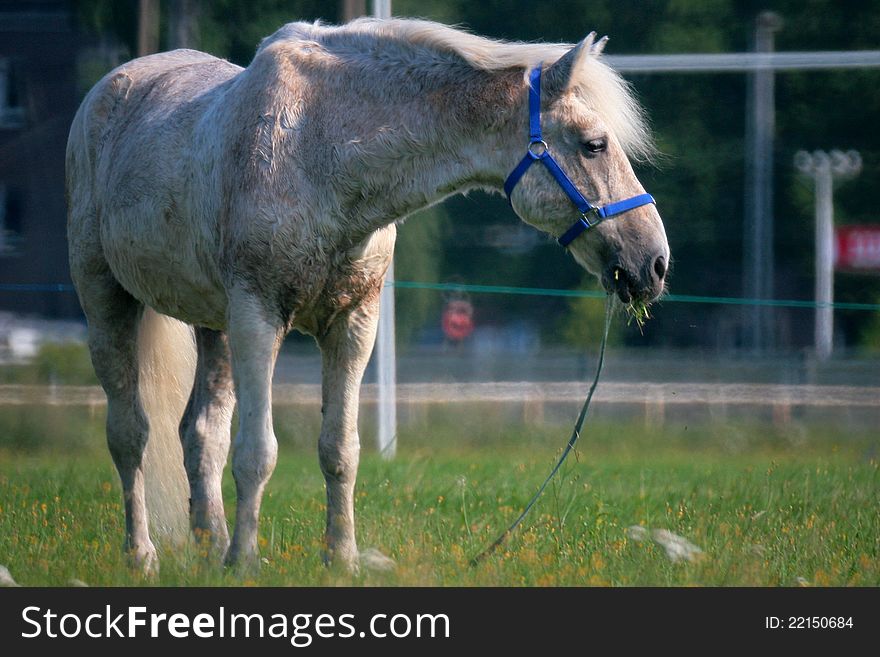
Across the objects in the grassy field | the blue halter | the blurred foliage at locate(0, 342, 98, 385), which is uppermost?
the blue halter

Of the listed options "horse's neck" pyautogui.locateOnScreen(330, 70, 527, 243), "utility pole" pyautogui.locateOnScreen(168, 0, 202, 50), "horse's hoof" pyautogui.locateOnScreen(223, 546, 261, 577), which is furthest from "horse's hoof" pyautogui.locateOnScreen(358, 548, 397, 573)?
"utility pole" pyautogui.locateOnScreen(168, 0, 202, 50)

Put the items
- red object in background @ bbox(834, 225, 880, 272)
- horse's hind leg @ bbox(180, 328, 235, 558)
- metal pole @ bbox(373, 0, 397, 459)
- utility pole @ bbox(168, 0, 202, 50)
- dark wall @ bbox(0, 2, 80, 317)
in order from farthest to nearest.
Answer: dark wall @ bbox(0, 2, 80, 317)
utility pole @ bbox(168, 0, 202, 50)
red object in background @ bbox(834, 225, 880, 272)
metal pole @ bbox(373, 0, 397, 459)
horse's hind leg @ bbox(180, 328, 235, 558)

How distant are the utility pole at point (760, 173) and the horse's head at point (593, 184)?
5860 mm

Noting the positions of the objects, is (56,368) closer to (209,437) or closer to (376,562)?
(209,437)

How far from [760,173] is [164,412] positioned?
20.6 ft

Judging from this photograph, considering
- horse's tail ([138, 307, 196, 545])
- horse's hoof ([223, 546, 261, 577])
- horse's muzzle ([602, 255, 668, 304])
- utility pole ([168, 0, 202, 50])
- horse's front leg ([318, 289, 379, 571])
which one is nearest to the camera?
horse's muzzle ([602, 255, 668, 304])

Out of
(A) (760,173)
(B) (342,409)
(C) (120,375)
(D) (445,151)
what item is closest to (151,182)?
(C) (120,375)

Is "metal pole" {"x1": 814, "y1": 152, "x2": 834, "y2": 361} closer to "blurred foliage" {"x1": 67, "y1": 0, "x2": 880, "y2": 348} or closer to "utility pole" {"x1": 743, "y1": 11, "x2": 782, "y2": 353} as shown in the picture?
"blurred foliage" {"x1": 67, "y1": 0, "x2": 880, "y2": 348}

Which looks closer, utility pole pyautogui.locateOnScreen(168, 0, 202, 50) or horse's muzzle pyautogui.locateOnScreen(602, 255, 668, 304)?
horse's muzzle pyautogui.locateOnScreen(602, 255, 668, 304)

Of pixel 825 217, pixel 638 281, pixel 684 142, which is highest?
pixel 684 142

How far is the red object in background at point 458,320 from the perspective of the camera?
9.77 metres

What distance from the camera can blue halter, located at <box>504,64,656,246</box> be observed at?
412 cm

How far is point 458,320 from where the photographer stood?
984 centimetres

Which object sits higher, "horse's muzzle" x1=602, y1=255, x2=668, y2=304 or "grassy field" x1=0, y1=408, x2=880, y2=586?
"horse's muzzle" x1=602, y1=255, x2=668, y2=304
